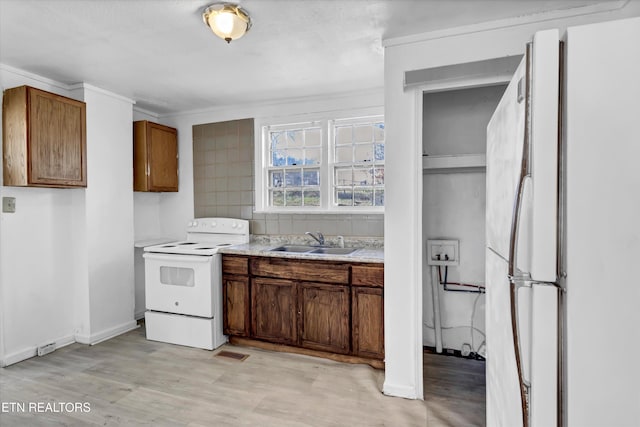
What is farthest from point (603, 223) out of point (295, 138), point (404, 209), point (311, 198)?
point (295, 138)

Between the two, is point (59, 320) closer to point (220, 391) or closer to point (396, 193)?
point (220, 391)

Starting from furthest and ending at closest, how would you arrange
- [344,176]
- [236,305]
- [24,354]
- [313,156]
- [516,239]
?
1. [313,156]
2. [344,176]
3. [236,305]
4. [24,354]
5. [516,239]

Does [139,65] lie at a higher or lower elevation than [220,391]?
higher

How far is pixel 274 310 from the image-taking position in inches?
119

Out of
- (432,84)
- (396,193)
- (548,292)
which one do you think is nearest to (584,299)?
(548,292)

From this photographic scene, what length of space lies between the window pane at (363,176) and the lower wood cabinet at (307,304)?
1.01 m

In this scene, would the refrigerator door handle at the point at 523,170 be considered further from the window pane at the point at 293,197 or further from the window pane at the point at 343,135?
the window pane at the point at 293,197

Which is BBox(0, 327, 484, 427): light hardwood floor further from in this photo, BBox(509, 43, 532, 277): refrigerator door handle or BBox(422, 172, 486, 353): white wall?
BBox(509, 43, 532, 277): refrigerator door handle

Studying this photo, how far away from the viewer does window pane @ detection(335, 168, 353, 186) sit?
11.5 feet

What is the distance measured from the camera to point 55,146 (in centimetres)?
284

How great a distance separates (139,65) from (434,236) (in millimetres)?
2787

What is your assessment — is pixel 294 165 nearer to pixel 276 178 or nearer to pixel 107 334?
pixel 276 178

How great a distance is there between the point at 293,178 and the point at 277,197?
11.3 inches

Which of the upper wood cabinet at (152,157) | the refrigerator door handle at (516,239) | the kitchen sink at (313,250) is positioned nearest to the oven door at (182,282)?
the kitchen sink at (313,250)
